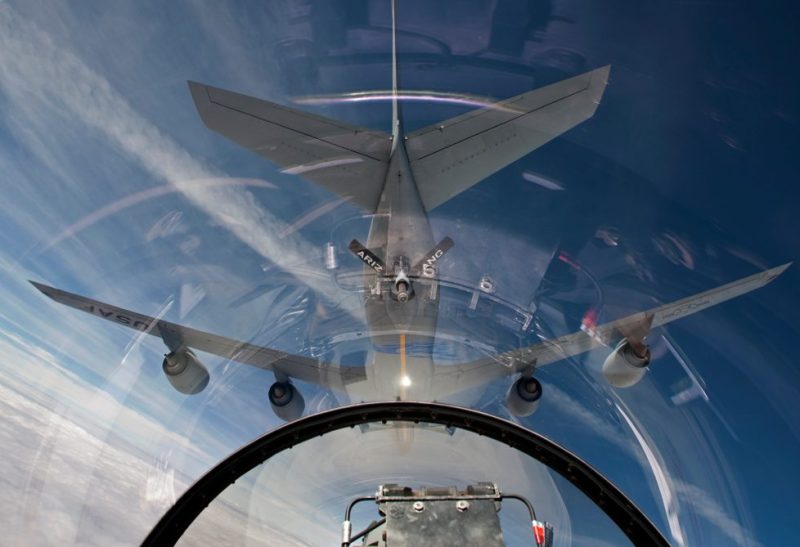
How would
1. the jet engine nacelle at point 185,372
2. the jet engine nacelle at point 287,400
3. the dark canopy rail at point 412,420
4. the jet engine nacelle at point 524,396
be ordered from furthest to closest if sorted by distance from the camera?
the jet engine nacelle at point 185,372, the jet engine nacelle at point 287,400, the jet engine nacelle at point 524,396, the dark canopy rail at point 412,420

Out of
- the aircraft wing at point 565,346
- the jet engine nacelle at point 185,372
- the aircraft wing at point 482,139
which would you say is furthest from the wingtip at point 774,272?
the jet engine nacelle at point 185,372

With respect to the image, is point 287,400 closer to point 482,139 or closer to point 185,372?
point 185,372

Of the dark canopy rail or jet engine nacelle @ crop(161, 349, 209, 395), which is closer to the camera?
the dark canopy rail

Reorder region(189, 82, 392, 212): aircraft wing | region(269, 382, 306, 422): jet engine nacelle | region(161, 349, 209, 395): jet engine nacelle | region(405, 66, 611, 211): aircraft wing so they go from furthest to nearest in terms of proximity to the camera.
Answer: region(405, 66, 611, 211): aircraft wing → region(189, 82, 392, 212): aircraft wing → region(161, 349, 209, 395): jet engine nacelle → region(269, 382, 306, 422): jet engine nacelle

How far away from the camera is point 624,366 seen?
3871 mm

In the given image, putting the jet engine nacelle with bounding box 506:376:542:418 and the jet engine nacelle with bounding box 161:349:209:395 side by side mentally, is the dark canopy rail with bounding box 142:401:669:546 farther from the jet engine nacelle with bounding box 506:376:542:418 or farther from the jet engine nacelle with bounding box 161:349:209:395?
A: the jet engine nacelle with bounding box 161:349:209:395

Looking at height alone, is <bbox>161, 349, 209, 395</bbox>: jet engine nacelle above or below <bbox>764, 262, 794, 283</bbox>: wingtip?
below

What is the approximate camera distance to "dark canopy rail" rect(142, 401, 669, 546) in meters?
1.90

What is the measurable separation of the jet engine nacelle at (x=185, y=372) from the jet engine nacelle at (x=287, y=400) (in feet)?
2.41

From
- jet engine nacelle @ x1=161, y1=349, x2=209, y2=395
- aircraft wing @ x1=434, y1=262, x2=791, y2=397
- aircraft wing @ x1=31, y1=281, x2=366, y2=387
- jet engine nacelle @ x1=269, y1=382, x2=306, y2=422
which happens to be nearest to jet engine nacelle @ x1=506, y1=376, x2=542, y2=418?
aircraft wing @ x1=434, y1=262, x2=791, y2=397

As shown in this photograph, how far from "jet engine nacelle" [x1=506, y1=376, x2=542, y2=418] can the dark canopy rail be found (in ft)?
4.52

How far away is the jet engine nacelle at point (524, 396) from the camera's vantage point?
3467 millimetres

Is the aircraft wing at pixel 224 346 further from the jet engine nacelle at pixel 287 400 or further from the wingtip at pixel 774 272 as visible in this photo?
the wingtip at pixel 774 272

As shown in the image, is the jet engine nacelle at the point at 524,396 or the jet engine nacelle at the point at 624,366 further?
the jet engine nacelle at the point at 624,366
